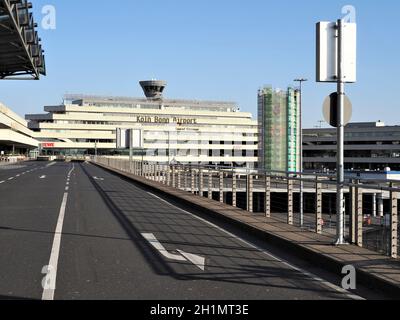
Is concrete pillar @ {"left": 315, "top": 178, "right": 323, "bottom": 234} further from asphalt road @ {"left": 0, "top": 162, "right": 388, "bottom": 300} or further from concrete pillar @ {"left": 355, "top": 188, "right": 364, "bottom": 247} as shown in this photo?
concrete pillar @ {"left": 355, "top": 188, "right": 364, "bottom": 247}

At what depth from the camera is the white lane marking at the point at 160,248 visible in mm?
8695

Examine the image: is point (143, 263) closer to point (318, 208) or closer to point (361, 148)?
point (318, 208)

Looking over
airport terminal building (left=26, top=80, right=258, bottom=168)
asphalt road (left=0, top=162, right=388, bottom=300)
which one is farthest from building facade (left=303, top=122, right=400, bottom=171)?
asphalt road (left=0, top=162, right=388, bottom=300)

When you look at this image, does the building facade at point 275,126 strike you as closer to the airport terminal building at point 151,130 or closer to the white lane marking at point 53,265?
the airport terminal building at point 151,130

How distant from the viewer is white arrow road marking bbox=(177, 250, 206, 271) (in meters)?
8.12

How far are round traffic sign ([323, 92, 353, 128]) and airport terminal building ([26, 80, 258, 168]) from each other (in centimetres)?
13471

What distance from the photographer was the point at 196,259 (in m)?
8.63

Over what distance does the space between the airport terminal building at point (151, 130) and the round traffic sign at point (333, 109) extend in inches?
5303

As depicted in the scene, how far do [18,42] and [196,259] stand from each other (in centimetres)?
2594

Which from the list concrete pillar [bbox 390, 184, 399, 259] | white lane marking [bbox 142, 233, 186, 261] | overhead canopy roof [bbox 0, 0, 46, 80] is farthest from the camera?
overhead canopy roof [bbox 0, 0, 46, 80]

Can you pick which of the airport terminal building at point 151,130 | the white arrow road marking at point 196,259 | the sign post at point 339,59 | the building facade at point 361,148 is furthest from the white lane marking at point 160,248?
the airport terminal building at point 151,130

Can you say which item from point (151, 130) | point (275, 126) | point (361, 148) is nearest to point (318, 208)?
point (275, 126)

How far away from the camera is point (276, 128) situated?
→ 109062mm

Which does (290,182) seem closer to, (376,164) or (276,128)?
(276,128)
